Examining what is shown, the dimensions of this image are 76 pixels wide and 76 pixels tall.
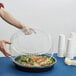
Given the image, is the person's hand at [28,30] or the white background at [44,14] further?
the white background at [44,14]

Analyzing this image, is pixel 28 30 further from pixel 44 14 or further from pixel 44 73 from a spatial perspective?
pixel 44 14

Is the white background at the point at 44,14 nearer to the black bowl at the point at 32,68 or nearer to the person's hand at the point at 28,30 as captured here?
the person's hand at the point at 28,30

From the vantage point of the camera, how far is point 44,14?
9.50ft

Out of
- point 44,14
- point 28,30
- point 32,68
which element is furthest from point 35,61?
point 44,14

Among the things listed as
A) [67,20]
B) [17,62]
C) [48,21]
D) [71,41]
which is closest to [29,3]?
[48,21]

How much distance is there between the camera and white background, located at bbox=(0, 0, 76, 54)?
9.16 ft

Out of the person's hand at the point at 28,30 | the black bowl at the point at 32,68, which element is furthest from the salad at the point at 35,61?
the person's hand at the point at 28,30

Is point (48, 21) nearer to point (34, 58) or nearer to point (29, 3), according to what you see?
point (29, 3)

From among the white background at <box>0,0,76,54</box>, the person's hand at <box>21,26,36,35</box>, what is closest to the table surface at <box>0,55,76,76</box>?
the person's hand at <box>21,26,36,35</box>

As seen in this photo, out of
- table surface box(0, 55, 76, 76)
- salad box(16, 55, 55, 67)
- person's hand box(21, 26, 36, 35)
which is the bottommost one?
table surface box(0, 55, 76, 76)

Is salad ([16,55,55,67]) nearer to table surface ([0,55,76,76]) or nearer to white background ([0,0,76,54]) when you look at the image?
table surface ([0,55,76,76])

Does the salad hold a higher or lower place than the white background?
lower

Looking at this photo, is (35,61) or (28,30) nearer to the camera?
(35,61)

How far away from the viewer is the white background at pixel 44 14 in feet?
9.16
